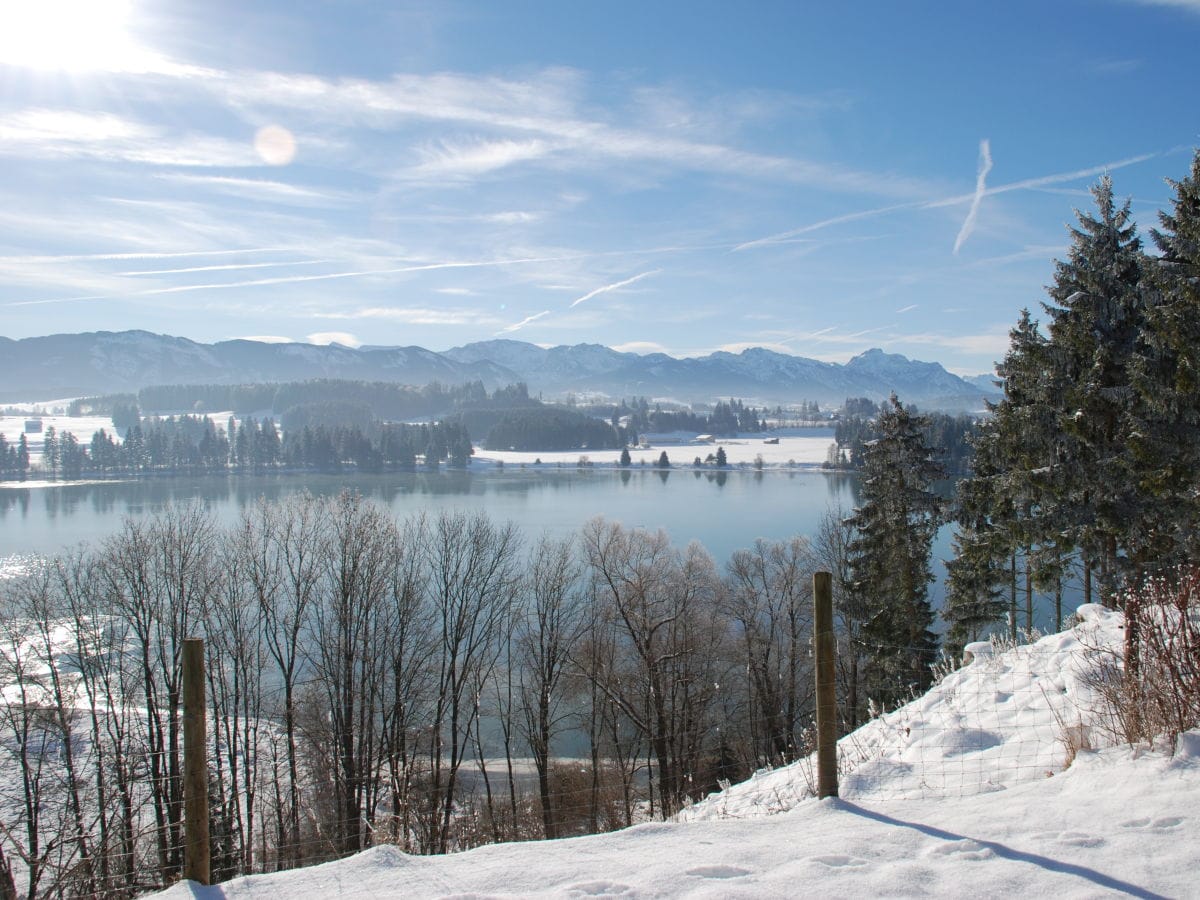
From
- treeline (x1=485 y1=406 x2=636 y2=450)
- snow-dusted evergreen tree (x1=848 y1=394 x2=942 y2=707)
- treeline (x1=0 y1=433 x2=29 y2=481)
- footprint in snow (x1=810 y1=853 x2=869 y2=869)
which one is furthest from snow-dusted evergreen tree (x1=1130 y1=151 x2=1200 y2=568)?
treeline (x1=485 y1=406 x2=636 y2=450)

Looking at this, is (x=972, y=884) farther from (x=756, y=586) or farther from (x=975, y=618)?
(x=756, y=586)

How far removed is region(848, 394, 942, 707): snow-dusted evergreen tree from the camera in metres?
18.5

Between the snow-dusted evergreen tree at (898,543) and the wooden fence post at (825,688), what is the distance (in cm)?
1399

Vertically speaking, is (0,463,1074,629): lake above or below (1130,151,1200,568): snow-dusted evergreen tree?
below

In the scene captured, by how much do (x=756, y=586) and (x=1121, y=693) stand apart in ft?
82.8

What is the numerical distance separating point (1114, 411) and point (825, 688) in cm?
1139

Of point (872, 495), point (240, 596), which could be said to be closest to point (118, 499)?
point (240, 596)

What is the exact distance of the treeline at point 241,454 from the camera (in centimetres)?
10412

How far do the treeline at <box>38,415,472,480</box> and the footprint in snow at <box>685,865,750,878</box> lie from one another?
109072 mm

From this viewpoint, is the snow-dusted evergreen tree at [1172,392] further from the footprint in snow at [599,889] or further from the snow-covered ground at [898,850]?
the footprint in snow at [599,889]

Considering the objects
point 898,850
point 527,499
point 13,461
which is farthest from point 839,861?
point 13,461

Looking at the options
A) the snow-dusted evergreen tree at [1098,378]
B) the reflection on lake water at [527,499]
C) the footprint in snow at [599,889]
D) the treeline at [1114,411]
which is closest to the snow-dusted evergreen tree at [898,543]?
the treeline at [1114,411]

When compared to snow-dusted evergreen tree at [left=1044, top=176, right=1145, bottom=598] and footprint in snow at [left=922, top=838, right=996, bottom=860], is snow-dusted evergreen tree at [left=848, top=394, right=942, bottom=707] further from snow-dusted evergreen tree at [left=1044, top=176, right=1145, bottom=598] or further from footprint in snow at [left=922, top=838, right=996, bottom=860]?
footprint in snow at [left=922, top=838, right=996, bottom=860]

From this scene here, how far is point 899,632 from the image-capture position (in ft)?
63.4
